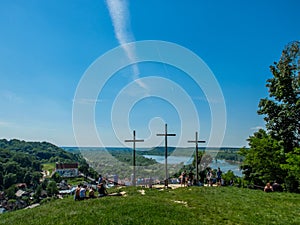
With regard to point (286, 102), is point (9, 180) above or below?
below

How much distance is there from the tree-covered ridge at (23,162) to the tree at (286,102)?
7790 centimetres

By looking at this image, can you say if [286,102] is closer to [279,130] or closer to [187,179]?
[279,130]

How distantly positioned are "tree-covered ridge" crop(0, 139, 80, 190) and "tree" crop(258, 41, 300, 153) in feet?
256

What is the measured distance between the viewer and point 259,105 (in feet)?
101

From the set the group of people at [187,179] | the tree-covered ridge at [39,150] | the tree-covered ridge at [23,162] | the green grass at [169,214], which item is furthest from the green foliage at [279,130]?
the tree-covered ridge at [39,150]

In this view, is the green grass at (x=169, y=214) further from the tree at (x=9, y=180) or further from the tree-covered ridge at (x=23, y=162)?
the tree at (x=9, y=180)

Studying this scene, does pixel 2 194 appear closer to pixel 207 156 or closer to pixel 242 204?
pixel 207 156

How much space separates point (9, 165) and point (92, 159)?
8718 centimetres

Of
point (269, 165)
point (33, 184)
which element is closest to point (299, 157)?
point (269, 165)

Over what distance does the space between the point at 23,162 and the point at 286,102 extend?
11450cm

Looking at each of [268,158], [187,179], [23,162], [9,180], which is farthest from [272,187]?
[23,162]

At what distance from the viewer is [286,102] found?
93.6 ft

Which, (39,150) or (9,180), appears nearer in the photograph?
(9,180)

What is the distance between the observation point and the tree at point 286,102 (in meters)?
27.6
